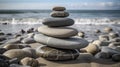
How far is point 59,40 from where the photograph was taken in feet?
25.7

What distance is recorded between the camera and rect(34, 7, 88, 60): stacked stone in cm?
773

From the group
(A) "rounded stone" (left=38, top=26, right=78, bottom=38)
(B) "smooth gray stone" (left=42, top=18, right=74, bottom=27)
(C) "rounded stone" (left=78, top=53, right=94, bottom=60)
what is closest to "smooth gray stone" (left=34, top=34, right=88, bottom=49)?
(A) "rounded stone" (left=38, top=26, right=78, bottom=38)

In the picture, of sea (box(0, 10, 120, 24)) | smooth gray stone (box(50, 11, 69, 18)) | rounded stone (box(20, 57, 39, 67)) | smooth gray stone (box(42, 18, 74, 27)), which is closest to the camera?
rounded stone (box(20, 57, 39, 67))

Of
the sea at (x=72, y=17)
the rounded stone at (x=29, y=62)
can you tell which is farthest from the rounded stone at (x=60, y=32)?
the sea at (x=72, y=17)

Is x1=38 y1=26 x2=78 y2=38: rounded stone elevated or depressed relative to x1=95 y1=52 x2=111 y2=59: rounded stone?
elevated

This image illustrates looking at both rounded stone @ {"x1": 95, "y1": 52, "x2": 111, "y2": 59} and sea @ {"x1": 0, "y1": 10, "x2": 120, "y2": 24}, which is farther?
sea @ {"x1": 0, "y1": 10, "x2": 120, "y2": 24}

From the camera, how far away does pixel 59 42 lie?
774cm

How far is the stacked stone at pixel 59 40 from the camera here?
773 centimetres

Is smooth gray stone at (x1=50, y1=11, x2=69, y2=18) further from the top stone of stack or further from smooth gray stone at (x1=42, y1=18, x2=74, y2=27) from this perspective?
smooth gray stone at (x1=42, y1=18, x2=74, y2=27)

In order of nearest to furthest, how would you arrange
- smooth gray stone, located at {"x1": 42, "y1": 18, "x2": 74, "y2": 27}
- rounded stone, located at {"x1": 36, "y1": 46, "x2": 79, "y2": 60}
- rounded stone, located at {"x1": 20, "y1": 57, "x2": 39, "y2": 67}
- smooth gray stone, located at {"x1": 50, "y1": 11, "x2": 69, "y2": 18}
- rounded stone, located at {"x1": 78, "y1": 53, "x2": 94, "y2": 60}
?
rounded stone, located at {"x1": 20, "y1": 57, "x2": 39, "y2": 67}, rounded stone, located at {"x1": 36, "y1": 46, "x2": 79, "y2": 60}, smooth gray stone, located at {"x1": 42, "y1": 18, "x2": 74, "y2": 27}, smooth gray stone, located at {"x1": 50, "y1": 11, "x2": 69, "y2": 18}, rounded stone, located at {"x1": 78, "y1": 53, "x2": 94, "y2": 60}

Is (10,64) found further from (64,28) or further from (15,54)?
(64,28)

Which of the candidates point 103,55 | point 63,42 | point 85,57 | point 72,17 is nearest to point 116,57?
point 103,55

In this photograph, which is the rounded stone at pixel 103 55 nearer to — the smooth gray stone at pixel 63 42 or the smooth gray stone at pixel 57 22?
the smooth gray stone at pixel 63 42

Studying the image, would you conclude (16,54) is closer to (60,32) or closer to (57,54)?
(57,54)
